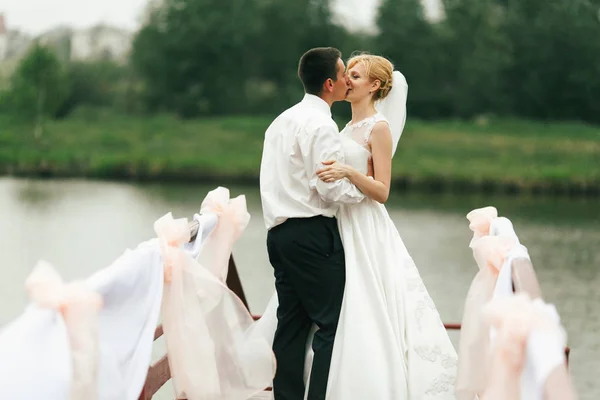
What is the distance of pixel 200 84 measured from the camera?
44281mm

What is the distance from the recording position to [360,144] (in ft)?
12.5

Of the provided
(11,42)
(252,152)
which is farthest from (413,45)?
(11,42)

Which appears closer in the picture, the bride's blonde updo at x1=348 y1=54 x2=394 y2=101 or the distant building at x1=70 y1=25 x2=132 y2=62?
the bride's blonde updo at x1=348 y1=54 x2=394 y2=101

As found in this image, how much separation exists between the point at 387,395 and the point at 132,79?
144ft

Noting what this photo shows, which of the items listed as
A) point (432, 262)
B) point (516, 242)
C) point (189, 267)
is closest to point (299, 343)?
point (189, 267)

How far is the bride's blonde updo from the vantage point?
12.7ft

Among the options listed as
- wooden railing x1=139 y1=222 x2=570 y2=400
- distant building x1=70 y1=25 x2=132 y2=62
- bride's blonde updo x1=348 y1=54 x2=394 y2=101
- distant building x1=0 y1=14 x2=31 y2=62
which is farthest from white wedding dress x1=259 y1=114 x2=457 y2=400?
distant building x1=0 y1=14 x2=31 y2=62

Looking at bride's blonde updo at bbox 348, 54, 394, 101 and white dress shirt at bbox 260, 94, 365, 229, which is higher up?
bride's blonde updo at bbox 348, 54, 394, 101

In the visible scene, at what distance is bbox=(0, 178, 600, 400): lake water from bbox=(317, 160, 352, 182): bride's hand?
3708 mm

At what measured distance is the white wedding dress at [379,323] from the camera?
365cm

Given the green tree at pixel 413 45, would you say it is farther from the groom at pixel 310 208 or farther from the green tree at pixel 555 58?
the groom at pixel 310 208

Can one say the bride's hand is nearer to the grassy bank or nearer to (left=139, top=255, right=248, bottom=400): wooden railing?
(left=139, top=255, right=248, bottom=400): wooden railing

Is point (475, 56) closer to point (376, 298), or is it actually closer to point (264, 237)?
point (264, 237)

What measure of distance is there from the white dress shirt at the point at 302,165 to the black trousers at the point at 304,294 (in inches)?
2.4
